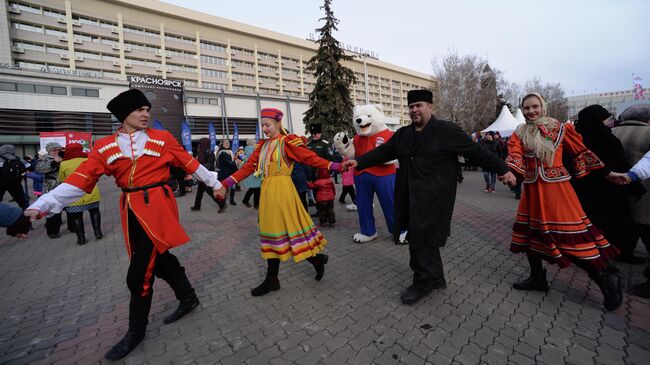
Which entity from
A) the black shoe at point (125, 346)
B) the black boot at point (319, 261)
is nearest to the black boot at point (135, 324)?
the black shoe at point (125, 346)

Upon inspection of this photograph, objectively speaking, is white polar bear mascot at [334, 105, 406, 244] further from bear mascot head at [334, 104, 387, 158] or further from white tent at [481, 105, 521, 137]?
white tent at [481, 105, 521, 137]

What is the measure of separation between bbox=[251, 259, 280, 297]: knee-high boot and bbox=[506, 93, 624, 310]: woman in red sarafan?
2.55m

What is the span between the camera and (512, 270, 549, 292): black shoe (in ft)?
10.8

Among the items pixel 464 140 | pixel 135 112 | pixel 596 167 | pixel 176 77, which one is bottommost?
pixel 596 167

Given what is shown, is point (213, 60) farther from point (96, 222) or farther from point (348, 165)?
point (348, 165)

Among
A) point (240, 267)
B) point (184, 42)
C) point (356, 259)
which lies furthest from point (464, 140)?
point (184, 42)

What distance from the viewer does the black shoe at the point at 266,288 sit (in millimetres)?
3539

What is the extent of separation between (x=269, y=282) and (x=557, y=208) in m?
2.95

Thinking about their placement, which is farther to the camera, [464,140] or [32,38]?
[32,38]

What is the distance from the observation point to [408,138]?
3291mm

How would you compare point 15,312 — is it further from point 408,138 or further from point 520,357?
point 520,357

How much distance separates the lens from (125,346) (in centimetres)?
259

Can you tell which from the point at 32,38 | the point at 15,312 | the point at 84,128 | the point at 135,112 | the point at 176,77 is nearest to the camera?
the point at 135,112

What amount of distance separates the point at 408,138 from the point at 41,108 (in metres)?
41.3
